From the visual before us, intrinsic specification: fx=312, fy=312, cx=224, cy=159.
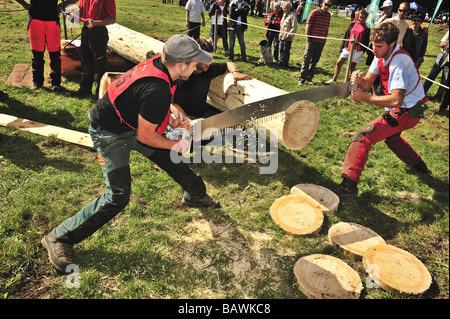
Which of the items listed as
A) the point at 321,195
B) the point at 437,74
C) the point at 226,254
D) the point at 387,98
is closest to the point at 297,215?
the point at 321,195

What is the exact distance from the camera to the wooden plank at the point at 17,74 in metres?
7.36

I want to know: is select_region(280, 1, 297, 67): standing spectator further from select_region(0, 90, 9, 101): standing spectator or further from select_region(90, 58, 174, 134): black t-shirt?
select_region(90, 58, 174, 134): black t-shirt

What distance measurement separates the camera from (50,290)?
3.03 m

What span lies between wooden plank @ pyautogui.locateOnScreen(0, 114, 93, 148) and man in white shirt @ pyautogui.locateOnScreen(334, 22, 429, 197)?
13.5 feet

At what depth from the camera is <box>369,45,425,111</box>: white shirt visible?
12.8 ft

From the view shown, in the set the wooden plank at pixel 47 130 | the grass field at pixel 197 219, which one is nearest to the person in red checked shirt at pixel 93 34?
the grass field at pixel 197 219

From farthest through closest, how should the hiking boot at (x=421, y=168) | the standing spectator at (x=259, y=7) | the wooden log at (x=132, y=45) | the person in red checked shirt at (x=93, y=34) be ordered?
the standing spectator at (x=259, y=7) < the wooden log at (x=132, y=45) < the person in red checked shirt at (x=93, y=34) < the hiking boot at (x=421, y=168)

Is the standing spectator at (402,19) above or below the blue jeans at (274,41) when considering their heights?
above

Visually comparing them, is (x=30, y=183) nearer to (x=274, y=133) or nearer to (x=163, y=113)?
(x=163, y=113)

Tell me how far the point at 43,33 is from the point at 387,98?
6576mm

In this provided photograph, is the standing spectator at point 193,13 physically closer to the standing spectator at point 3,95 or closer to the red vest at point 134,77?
the standing spectator at point 3,95

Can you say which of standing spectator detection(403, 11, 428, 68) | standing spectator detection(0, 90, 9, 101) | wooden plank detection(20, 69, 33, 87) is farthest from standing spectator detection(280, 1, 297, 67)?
standing spectator detection(0, 90, 9, 101)

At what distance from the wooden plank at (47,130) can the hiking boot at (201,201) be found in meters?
2.13

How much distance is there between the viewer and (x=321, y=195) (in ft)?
13.9
